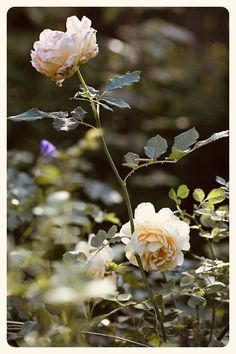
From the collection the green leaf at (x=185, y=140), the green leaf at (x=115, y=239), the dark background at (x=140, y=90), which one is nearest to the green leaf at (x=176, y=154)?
the green leaf at (x=185, y=140)

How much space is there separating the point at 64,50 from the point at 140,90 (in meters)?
2.82

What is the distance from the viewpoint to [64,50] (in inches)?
32.8

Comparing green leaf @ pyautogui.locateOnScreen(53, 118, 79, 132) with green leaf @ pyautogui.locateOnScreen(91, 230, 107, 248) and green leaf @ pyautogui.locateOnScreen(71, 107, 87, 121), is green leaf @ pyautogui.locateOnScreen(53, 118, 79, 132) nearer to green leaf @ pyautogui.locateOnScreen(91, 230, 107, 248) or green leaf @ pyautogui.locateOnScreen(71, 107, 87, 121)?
green leaf @ pyautogui.locateOnScreen(71, 107, 87, 121)

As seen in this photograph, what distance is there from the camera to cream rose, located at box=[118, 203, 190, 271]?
32.8 inches

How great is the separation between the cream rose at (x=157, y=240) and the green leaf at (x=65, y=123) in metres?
0.14

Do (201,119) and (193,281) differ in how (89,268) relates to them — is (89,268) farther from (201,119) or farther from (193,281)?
(201,119)

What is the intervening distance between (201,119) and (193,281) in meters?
2.83

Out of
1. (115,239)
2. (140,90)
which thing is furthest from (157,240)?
(140,90)

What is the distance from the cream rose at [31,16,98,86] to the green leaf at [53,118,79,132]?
5cm

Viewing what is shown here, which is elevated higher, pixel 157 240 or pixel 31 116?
pixel 31 116

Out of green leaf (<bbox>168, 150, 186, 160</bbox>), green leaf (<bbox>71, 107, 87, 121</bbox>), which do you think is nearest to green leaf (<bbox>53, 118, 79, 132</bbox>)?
green leaf (<bbox>71, 107, 87, 121</bbox>)

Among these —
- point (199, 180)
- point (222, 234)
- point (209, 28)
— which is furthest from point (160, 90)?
point (222, 234)

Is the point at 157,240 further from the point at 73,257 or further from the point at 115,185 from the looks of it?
the point at 115,185

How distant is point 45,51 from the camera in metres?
0.84
